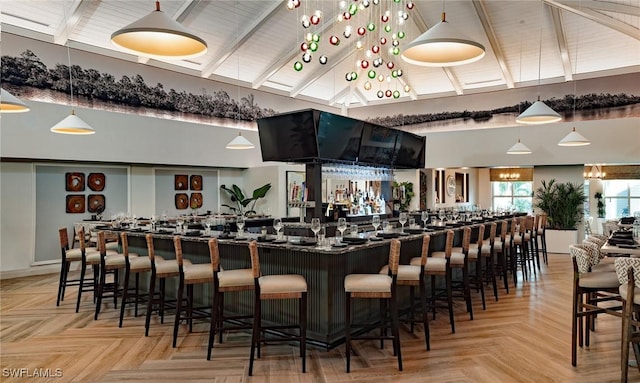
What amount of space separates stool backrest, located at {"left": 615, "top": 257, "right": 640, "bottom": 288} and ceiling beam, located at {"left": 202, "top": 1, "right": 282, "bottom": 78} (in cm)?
787

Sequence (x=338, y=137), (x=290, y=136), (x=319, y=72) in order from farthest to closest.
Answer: (x=319, y=72) < (x=338, y=137) < (x=290, y=136)

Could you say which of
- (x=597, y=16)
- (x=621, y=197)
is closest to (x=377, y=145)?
(x=597, y=16)

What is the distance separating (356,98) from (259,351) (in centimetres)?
1205

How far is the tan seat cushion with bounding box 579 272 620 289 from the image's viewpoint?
3797 millimetres

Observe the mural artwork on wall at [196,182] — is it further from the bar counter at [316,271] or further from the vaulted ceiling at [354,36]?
the bar counter at [316,271]

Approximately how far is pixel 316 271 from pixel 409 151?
5.37m

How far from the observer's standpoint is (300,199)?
22.5 feet

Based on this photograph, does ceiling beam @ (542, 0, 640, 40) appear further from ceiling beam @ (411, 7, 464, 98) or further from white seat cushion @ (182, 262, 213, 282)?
white seat cushion @ (182, 262, 213, 282)

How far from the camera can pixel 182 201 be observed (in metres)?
11.0

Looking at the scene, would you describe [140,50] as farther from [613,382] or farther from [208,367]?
[613,382]

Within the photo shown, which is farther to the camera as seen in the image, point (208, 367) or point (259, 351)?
point (259, 351)

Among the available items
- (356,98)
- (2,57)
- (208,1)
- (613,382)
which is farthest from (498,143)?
(2,57)

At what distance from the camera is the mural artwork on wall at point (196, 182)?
37.1 feet

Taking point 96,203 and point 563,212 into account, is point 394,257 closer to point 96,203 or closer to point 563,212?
point 96,203
